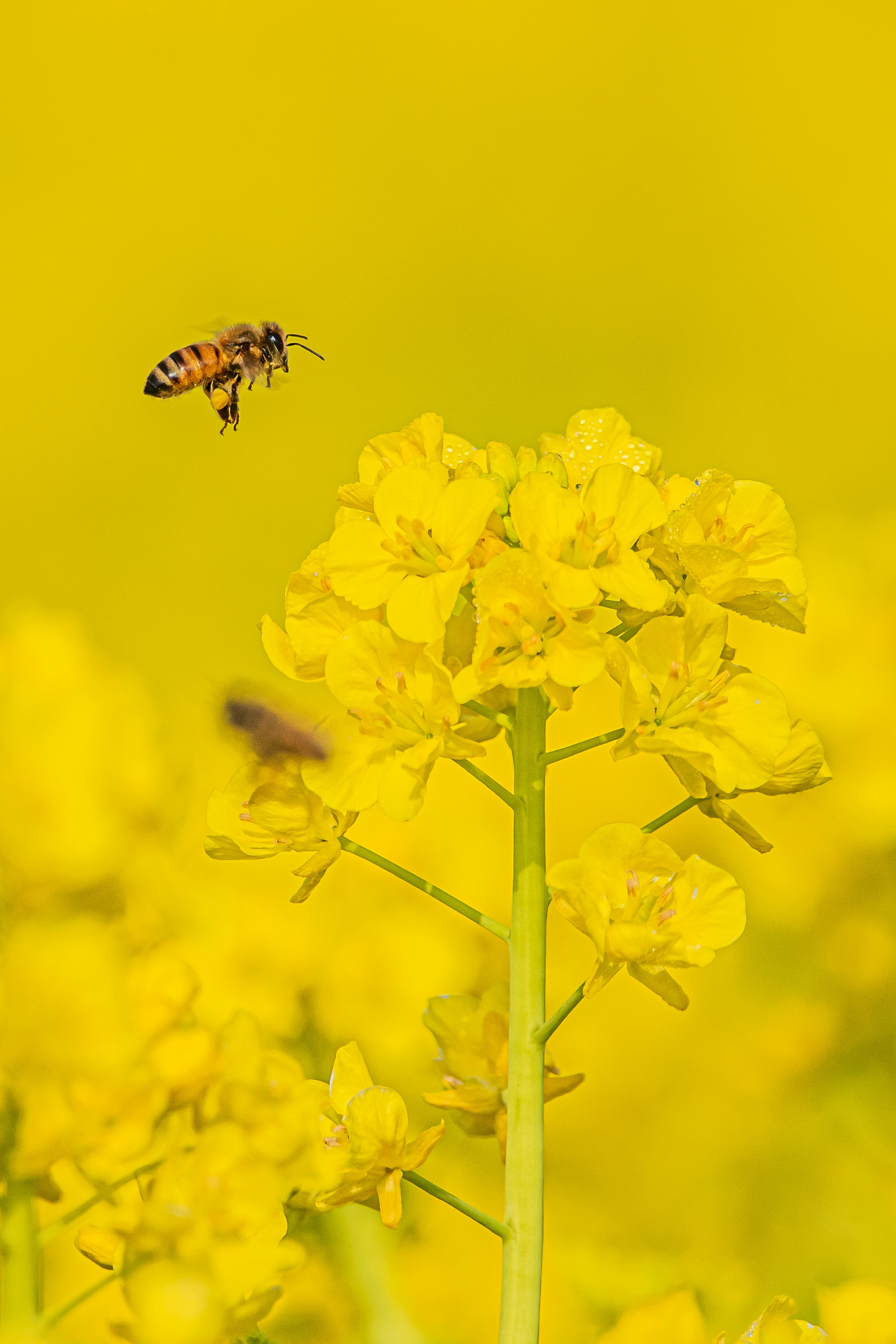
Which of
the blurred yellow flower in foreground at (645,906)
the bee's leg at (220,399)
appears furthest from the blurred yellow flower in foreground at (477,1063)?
the bee's leg at (220,399)

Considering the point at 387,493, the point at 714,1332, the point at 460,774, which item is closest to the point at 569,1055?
the point at 460,774

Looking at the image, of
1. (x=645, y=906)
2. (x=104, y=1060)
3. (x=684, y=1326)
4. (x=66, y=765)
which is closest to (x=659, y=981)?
(x=645, y=906)

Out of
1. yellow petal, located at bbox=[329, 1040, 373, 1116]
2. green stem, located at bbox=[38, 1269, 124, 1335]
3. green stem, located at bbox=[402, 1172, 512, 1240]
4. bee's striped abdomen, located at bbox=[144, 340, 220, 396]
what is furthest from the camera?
bee's striped abdomen, located at bbox=[144, 340, 220, 396]

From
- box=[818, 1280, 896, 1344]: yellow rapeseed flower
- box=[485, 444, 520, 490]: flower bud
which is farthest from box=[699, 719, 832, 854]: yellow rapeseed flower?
box=[818, 1280, 896, 1344]: yellow rapeseed flower

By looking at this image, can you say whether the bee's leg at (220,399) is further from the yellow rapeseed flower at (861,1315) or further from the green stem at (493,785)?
the yellow rapeseed flower at (861,1315)

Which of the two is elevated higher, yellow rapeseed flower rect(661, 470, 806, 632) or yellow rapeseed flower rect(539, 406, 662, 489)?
yellow rapeseed flower rect(539, 406, 662, 489)

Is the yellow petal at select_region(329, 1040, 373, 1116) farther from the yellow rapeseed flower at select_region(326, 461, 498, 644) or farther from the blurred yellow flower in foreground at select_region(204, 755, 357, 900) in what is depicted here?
the yellow rapeseed flower at select_region(326, 461, 498, 644)

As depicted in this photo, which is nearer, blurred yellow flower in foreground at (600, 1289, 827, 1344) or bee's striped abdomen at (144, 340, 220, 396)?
blurred yellow flower in foreground at (600, 1289, 827, 1344)
